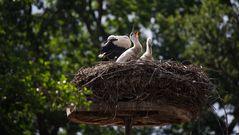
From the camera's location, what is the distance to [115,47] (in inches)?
546

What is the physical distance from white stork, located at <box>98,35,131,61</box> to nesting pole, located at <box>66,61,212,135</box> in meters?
1.88

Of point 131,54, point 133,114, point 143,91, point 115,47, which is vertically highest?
point 115,47

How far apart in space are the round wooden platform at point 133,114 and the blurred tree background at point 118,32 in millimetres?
6363

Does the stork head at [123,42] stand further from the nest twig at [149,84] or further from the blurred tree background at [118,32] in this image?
the blurred tree background at [118,32]

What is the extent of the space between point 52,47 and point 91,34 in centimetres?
183

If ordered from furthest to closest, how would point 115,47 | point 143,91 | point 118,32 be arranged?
point 118,32 → point 115,47 → point 143,91

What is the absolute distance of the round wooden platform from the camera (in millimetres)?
10805

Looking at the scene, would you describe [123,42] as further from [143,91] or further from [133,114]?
[143,91]

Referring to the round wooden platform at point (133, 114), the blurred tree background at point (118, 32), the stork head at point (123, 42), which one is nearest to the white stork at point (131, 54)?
the stork head at point (123, 42)

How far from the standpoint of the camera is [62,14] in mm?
31156

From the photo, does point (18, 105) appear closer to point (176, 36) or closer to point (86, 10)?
point (176, 36)

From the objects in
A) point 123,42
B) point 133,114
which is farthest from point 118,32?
point 133,114

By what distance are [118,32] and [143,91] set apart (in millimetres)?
20206

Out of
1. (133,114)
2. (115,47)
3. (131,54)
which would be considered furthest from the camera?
(115,47)
